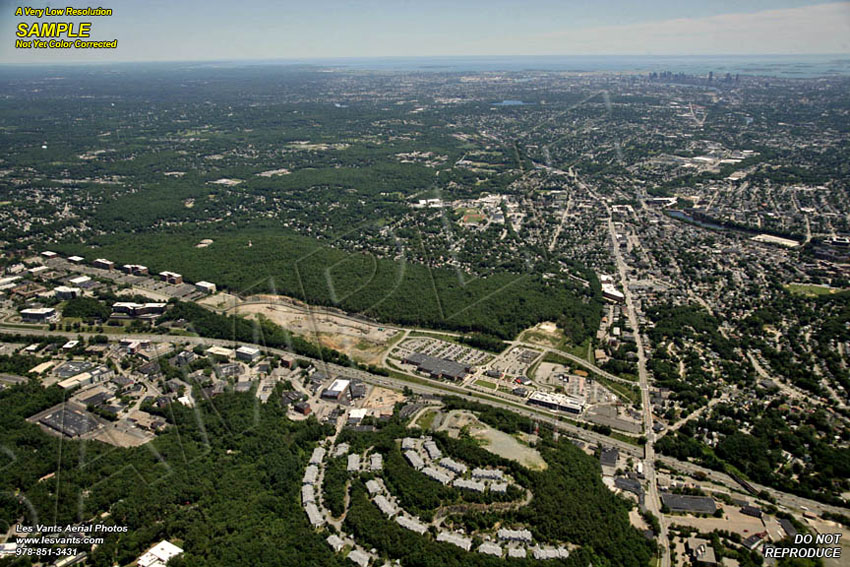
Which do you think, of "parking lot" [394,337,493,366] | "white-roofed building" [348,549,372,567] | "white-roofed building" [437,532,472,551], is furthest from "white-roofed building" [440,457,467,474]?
"parking lot" [394,337,493,366]

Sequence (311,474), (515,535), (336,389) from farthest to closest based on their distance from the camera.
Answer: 1. (336,389)
2. (311,474)
3. (515,535)

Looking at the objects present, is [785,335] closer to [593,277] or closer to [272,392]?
[593,277]

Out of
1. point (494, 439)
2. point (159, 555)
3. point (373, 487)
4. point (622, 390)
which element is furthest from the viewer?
point (622, 390)

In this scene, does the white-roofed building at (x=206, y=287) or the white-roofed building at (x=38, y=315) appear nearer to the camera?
the white-roofed building at (x=38, y=315)

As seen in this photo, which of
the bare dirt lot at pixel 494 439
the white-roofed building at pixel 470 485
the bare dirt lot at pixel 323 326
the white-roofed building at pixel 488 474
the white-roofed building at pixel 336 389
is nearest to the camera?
the white-roofed building at pixel 470 485

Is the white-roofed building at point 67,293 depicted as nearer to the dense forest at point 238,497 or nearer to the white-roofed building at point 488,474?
the dense forest at point 238,497

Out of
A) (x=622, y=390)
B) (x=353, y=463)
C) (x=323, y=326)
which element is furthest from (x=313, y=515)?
(x=622, y=390)

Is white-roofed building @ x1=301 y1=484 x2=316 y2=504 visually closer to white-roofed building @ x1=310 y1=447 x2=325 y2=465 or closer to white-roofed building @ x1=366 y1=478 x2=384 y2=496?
white-roofed building @ x1=310 y1=447 x2=325 y2=465

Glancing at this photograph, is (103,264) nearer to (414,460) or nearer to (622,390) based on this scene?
(414,460)

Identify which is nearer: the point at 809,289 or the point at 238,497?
the point at 238,497

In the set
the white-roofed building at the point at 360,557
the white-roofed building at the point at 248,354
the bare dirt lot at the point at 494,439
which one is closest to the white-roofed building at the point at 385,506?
the white-roofed building at the point at 360,557

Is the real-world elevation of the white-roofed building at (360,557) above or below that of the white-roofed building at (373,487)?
below
